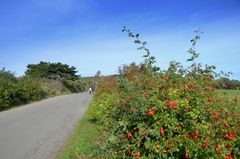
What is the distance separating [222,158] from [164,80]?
5.25ft

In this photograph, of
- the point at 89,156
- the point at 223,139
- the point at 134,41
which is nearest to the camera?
the point at 223,139

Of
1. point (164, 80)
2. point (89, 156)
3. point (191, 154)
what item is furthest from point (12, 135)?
point (191, 154)

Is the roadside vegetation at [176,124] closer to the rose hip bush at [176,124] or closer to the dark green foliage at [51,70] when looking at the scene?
the rose hip bush at [176,124]

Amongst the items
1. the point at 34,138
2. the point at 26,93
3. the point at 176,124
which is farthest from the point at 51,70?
the point at 176,124

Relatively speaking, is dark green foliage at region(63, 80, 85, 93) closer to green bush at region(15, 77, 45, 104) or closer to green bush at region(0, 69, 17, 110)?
green bush at region(15, 77, 45, 104)

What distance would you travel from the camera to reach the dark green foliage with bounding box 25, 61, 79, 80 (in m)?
72.1

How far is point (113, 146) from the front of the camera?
5613 mm

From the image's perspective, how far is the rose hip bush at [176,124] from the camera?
466 cm

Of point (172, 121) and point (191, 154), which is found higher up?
point (172, 121)

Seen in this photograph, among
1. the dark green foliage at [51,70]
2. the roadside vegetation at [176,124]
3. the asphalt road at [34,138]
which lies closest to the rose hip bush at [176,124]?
the roadside vegetation at [176,124]

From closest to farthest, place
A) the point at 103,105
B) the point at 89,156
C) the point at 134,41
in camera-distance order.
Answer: the point at 134,41 < the point at 89,156 < the point at 103,105

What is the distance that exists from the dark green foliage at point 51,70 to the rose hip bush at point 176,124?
219ft

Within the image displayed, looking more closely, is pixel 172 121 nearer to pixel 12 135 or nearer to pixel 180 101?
pixel 180 101

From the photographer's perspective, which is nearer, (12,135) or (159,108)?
(159,108)
